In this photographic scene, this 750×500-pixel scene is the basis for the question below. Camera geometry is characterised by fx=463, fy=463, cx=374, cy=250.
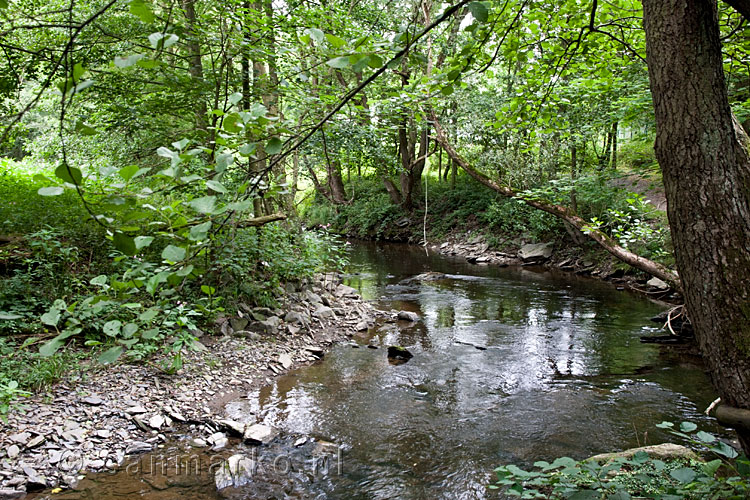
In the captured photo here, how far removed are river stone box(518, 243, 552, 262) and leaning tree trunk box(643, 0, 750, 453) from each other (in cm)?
1394

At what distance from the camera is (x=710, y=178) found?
2.03 meters

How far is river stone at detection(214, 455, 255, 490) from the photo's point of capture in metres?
3.73

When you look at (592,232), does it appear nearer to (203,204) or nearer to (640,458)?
(640,458)

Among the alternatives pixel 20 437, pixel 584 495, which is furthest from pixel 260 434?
pixel 584 495

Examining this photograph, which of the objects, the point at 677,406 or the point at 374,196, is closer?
the point at 677,406

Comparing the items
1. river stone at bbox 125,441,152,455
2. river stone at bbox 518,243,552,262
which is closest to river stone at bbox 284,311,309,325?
river stone at bbox 125,441,152,455

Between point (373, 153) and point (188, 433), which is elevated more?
point (373, 153)

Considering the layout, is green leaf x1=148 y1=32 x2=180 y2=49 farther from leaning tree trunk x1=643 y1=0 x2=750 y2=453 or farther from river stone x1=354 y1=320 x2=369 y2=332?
river stone x1=354 y1=320 x2=369 y2=332

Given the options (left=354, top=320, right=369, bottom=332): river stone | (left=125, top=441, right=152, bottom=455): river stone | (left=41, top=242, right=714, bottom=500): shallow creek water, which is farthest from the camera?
(left=354, top=320, right=369, bottom=332): river stone

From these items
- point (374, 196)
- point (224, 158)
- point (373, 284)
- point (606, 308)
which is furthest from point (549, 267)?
point (224, 158)

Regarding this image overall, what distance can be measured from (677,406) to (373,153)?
922 cm

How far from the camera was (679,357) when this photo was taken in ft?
22.9

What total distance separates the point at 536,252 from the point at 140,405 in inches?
538

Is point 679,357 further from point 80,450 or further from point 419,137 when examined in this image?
point 419,137
